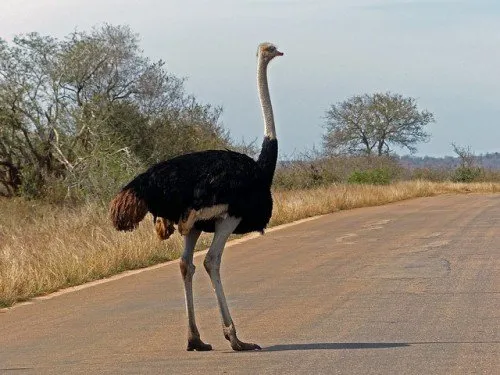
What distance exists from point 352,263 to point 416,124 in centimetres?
6804

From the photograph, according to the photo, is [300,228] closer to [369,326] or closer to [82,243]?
[82,243]

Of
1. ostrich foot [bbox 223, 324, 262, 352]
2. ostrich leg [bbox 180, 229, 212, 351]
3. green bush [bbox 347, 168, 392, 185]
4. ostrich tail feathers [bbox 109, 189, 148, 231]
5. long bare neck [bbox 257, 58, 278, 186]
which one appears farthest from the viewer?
green bush [bbox 347, 168, 392, 185]

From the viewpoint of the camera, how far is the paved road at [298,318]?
7.61m

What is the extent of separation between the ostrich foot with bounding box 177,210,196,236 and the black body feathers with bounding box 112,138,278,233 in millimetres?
41

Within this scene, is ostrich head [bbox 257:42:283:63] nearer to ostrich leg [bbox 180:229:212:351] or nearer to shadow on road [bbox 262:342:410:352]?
ostrich leg [bbox 180:229:212:351]

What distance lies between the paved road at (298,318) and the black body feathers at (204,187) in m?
1.06

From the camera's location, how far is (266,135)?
8484 millimetres

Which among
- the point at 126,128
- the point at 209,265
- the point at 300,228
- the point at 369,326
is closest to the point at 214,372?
the point at 209,265

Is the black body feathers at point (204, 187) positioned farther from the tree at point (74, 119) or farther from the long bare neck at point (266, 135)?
the tree at point (74, 119)

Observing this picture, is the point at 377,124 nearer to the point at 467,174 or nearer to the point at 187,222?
the point at 467,174

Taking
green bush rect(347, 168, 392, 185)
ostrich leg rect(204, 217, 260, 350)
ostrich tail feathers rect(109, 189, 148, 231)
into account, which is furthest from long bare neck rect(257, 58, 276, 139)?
green bush rect(347, 168, 392, 185)

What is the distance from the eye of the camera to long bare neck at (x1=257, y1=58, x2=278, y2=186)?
827cm

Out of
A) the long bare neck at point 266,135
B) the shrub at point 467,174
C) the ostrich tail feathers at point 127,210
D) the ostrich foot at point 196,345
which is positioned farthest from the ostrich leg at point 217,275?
the shrub at point 467,174

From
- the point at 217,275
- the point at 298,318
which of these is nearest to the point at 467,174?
the point at 298,318
